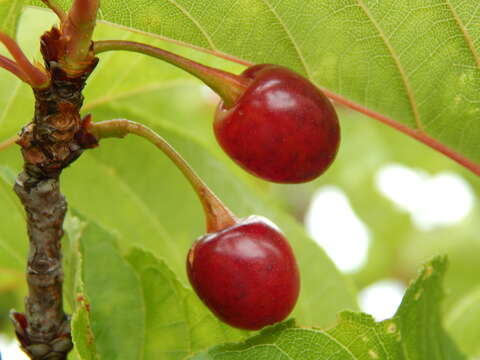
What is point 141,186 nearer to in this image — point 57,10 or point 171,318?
point 171,318

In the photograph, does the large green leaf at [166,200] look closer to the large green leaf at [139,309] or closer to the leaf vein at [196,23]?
the large green leaf at [139,309]

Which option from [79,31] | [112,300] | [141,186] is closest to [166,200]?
[141,186]

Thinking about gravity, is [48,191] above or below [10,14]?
below

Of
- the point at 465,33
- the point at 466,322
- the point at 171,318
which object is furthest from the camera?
the point at 466,322

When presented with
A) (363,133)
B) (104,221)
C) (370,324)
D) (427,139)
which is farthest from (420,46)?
(363,133)

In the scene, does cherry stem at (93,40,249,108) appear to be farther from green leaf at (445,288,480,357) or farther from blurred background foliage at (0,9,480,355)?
green leaf at (445,288,480,357)

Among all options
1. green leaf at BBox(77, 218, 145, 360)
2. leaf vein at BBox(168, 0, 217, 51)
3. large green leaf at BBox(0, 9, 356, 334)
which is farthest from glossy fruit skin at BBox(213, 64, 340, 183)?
large green leaf at BBox(0, 9, 356, 334)

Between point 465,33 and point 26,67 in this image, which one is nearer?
point 26,67

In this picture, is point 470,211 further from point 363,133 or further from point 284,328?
point 284,328
